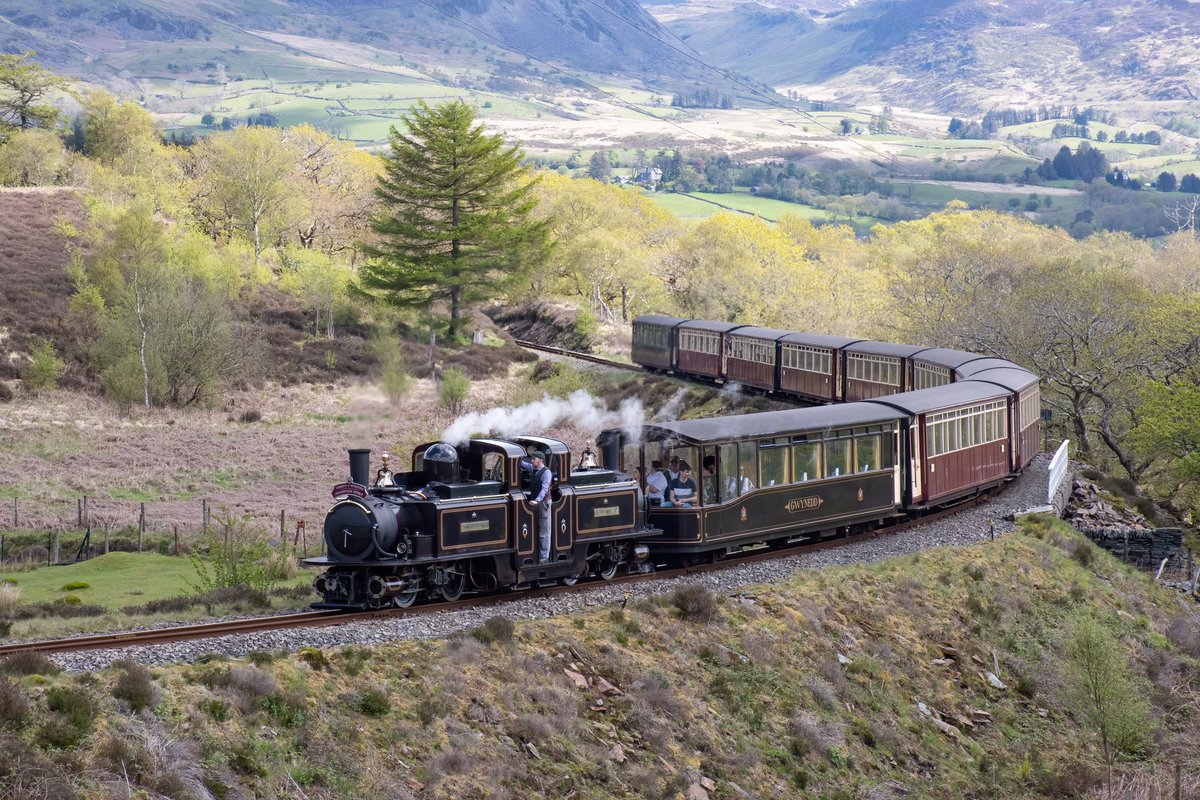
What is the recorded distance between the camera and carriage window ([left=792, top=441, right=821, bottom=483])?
86.3ft

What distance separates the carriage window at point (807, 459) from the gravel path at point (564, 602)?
1.75 m

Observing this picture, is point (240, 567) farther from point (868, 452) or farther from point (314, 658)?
point (868, 452)

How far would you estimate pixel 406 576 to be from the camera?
20.6 metres

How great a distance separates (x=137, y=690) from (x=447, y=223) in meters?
52.9

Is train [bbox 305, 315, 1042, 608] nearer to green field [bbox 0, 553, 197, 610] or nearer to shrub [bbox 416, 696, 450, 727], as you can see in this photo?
shrub [bbox 416, 696, 450, 727]

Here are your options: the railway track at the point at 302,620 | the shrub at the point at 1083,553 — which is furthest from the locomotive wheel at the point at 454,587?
the shrub at the point at 1083,553

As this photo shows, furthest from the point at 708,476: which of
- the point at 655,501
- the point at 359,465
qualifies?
the point at 359,465

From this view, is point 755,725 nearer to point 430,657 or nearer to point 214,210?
point 430,657

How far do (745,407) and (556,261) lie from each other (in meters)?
39.1

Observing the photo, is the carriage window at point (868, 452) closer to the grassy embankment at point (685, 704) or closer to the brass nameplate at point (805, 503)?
the brass nameplate at point (805, 503)

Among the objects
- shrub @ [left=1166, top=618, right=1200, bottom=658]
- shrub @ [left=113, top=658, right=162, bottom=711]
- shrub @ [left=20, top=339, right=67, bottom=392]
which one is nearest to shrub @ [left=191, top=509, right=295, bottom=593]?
shrub @ [left=113, top=658, right=162, bottom=711]

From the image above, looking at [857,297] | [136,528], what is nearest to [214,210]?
[857,297]

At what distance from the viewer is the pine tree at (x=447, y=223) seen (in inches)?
2527

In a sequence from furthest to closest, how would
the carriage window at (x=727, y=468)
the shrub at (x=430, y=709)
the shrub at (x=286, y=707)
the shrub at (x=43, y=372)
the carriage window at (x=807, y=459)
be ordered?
the shrub at (x=43, y=372), the carriage window at (x=807, y=459), the carriage window at (x=727, y=468), the shrub at (x=430, y=709), the shrub at (x=286, y=707)
